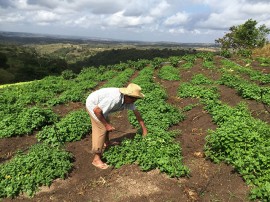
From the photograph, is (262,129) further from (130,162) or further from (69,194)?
(69,194)

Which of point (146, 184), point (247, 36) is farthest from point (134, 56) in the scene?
point (146, 184)

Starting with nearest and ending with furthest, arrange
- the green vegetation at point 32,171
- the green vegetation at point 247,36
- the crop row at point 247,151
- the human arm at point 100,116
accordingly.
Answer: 1. the crop row at point 247,151
2. the green vegetation at point 32,171
3. the human arm at point 100,116
4. the green vegetation at point 247,36

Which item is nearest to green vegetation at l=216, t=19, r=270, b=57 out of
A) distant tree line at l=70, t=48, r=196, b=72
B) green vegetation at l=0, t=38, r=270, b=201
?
distant tree line at l=70, t=48, r=196, b=72

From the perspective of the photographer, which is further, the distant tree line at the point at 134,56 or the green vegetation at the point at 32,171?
the distant tree line at the point at 134,56

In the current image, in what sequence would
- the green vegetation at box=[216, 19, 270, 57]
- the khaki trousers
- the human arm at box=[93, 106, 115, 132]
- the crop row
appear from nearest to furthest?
1. the crop row
2. the human arm at box=[93, 106, 115, 132]
3. the khaki trousers
4. the green vegetation at box=[216, 19, 270, 57]

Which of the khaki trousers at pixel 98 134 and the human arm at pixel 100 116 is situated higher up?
the human arm at pixel 100 116

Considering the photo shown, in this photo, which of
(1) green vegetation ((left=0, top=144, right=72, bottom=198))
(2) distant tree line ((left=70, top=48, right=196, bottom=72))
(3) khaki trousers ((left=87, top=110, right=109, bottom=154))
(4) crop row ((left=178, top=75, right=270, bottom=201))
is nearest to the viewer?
(4) crop row ((left=178, top=75, right=270, bottom=201))

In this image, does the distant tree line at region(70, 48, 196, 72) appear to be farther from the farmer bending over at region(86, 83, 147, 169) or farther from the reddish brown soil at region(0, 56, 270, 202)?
the farmer bending over at region(86, 83, 147, 169)

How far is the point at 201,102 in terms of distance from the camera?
416 inches

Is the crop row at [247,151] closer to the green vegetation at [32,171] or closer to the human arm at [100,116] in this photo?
the human arm at [100,116]

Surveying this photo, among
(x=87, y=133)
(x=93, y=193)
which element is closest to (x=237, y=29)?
(x=87, y=133)

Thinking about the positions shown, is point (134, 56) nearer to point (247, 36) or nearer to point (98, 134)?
point (247, 36)

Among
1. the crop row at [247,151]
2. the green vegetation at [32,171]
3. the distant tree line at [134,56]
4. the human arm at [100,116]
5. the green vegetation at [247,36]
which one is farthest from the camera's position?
the distant tree line at [134,56]

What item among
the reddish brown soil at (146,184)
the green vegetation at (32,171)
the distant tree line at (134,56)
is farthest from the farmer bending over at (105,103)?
the distant tree line at (134,56)
